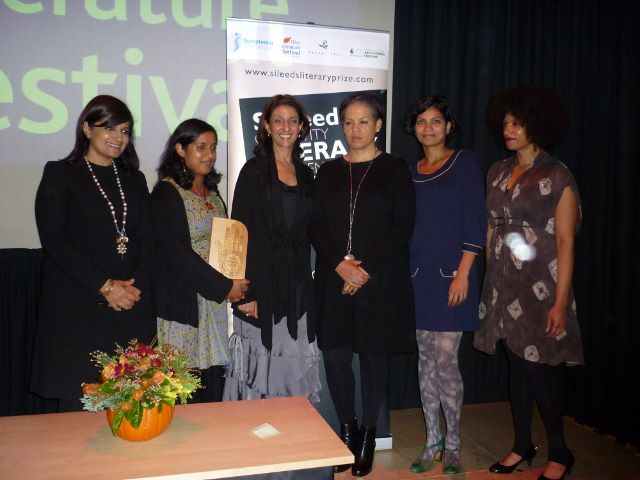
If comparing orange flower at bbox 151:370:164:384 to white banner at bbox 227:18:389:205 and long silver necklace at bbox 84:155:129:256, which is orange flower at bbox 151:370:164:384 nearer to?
long silver necklace at bbox 84:155:129:256

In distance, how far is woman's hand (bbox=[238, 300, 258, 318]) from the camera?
8.04ft

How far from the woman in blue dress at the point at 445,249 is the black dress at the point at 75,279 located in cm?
125

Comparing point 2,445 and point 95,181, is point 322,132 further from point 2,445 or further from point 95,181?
point 2,445

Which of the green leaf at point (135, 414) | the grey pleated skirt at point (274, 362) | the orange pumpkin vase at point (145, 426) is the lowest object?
the grey pleated skirt at point (274, 362)

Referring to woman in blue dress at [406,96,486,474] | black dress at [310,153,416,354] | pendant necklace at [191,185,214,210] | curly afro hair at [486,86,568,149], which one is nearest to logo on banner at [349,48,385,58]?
woman in blue dress at [406,96,486,474]

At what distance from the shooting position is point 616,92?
11.1 ft

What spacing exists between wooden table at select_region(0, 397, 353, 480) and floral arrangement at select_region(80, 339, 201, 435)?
0.09m

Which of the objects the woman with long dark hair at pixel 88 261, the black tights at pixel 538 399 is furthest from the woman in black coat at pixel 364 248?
the woman with long dark hair at pixel 88 261

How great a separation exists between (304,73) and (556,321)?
1.79 meters

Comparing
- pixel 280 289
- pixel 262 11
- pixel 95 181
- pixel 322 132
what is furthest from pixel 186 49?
pixel 280 289

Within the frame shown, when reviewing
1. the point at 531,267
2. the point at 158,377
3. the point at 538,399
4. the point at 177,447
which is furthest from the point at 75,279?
the point at 538,399

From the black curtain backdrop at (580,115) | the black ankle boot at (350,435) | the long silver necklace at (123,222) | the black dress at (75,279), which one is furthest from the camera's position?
the black curtain backdrop at (580,115)

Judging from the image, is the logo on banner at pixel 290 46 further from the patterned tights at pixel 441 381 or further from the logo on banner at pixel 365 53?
the patterned tights at pixel 441 381

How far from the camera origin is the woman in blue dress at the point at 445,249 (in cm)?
252
